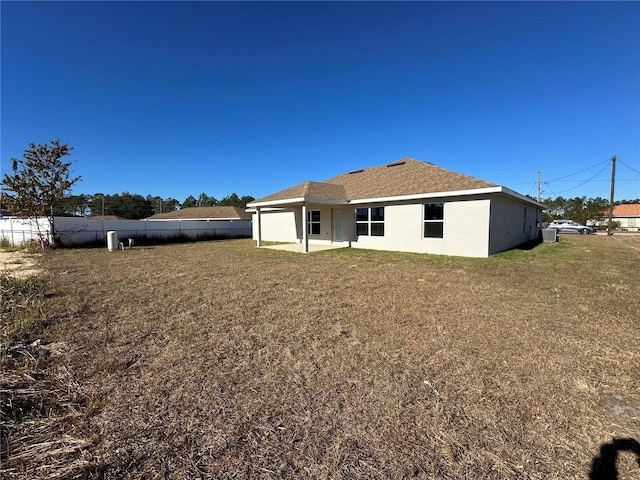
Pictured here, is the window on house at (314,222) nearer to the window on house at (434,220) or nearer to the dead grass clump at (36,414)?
the window on house at (434,220)

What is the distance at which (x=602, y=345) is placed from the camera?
12.8ft

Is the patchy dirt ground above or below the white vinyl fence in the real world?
below

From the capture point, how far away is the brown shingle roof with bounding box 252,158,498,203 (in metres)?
12.2

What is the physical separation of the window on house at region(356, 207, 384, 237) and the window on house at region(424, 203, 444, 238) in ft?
7.22

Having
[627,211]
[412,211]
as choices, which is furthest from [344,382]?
[627,211]

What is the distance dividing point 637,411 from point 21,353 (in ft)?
21.3

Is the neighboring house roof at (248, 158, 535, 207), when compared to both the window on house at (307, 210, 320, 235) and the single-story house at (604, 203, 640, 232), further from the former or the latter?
the single-story house at (604, 203, 640, 232)

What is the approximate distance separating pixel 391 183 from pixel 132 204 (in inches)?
2857

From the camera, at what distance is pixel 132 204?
228 ft

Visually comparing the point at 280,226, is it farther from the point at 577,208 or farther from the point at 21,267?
the point at 577,208

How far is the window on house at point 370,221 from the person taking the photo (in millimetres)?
14453

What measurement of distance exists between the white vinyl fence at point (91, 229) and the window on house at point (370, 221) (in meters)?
14.8

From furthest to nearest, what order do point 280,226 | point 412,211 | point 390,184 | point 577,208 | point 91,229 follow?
point 577,208 < point 280,226 < point 91,229 < point 390,184 < point 412,211

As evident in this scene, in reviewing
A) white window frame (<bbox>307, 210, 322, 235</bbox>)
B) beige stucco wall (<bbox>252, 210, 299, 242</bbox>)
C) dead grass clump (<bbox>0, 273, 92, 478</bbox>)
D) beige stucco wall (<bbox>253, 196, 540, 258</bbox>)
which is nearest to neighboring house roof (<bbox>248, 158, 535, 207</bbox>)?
beige stucco wall (<bbox>253, 196, 540, 258</bbox>)
